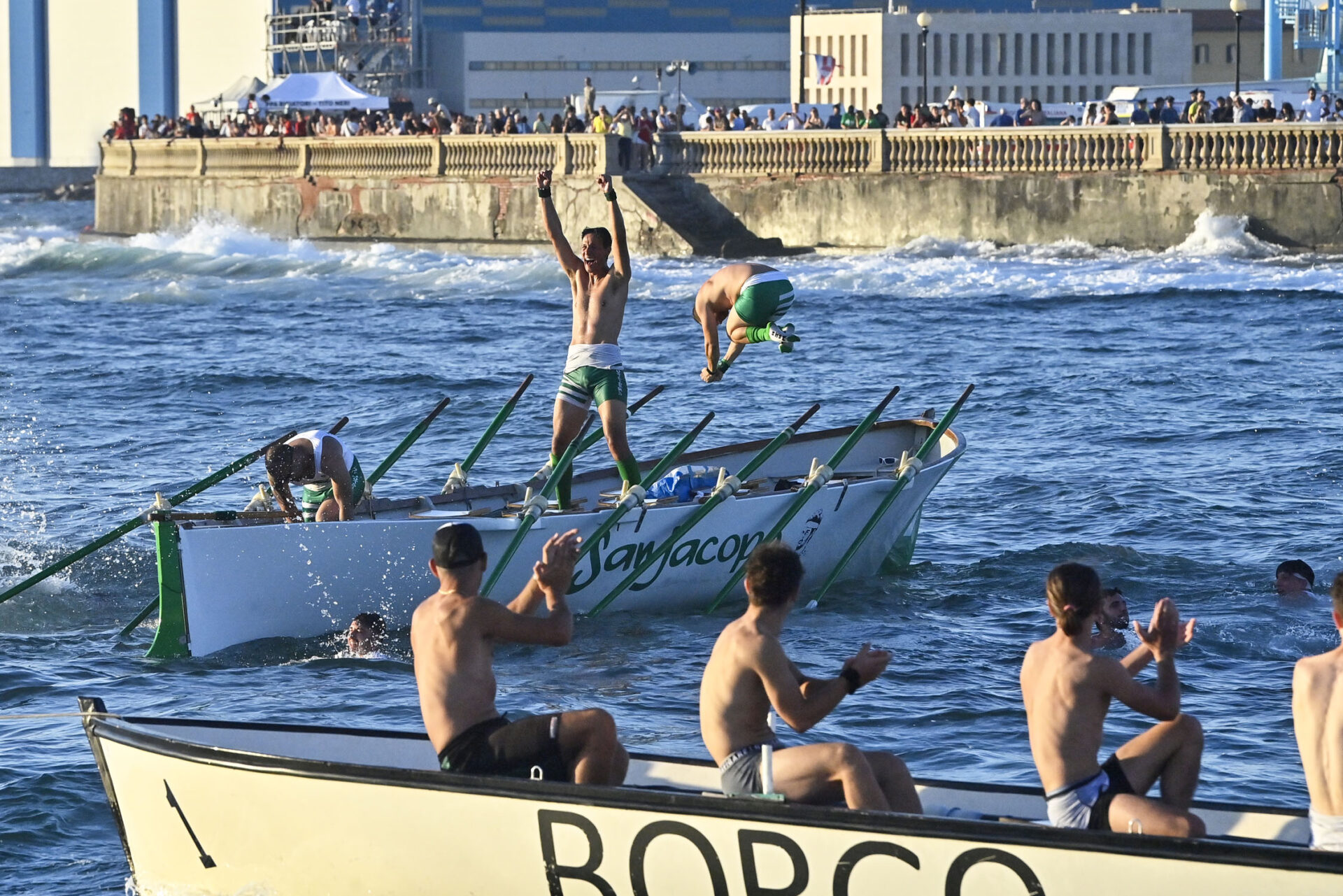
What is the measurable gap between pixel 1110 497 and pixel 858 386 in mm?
7709

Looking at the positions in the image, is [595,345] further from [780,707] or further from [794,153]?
[794,153]

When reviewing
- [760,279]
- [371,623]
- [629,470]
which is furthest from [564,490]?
[760,279]

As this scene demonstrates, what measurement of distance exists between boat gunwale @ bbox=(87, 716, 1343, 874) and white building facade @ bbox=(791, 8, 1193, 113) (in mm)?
67890

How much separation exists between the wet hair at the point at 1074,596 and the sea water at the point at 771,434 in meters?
2.99

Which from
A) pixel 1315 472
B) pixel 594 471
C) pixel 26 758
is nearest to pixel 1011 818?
pixel 26 758

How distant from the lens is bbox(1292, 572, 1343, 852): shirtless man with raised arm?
19.7 ft

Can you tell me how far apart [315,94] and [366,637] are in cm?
4061

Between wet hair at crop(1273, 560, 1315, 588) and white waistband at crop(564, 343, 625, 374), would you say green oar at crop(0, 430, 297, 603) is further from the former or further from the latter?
wet hair at crop(1273, 560, 1315, 588)

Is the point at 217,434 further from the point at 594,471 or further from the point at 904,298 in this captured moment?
the point at 904,298

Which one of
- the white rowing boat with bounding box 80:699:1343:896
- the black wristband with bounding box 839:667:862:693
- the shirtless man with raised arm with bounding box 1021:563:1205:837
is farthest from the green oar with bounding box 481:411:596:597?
the shirtless man with raised arm with bounding box 1021:563:1205:837

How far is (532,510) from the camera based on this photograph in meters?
11.7

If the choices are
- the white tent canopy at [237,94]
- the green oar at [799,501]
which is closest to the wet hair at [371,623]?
the green oar at [799,501]

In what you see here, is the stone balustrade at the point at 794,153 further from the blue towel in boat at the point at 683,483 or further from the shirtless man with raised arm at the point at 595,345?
the shirtless man with raised arm at the point at 595,345

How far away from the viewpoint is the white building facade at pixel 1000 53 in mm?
75000
